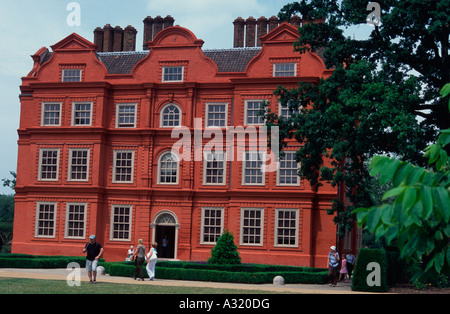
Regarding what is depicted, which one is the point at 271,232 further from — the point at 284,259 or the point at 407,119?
the point at 407,119

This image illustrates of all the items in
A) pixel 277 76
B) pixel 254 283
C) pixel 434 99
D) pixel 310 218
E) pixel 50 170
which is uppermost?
pixel 277 76

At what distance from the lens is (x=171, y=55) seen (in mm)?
42750

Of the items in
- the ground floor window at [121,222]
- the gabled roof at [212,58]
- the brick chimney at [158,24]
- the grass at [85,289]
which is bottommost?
the grass at [85,289]

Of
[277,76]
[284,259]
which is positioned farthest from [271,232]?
[277,76]

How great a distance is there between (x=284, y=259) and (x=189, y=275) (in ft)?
40.7

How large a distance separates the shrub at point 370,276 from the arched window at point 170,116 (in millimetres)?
20181

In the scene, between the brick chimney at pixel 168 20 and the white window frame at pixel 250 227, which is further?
the brick chimney at pixel 168 20

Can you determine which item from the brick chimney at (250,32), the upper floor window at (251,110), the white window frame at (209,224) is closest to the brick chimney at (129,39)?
the brick chimney at (250,32)

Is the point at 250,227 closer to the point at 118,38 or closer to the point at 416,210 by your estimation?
the point at 118,38

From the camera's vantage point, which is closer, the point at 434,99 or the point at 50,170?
the point at 434,99

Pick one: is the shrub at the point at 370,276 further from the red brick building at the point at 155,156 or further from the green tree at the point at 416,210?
the green tree at the point at 416,210

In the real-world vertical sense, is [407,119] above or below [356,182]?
above

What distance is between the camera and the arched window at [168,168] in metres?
41.9

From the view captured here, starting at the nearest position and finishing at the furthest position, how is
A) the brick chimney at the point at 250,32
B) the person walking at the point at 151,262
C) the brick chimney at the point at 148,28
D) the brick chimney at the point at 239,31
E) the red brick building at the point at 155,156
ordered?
the person walking at the point at 151,262
the red brick building at the point at 155,156
the brick chimney at the point at 250,32
the brick chimney at the point at 239,31
the brick chimney at the point at 148,28
